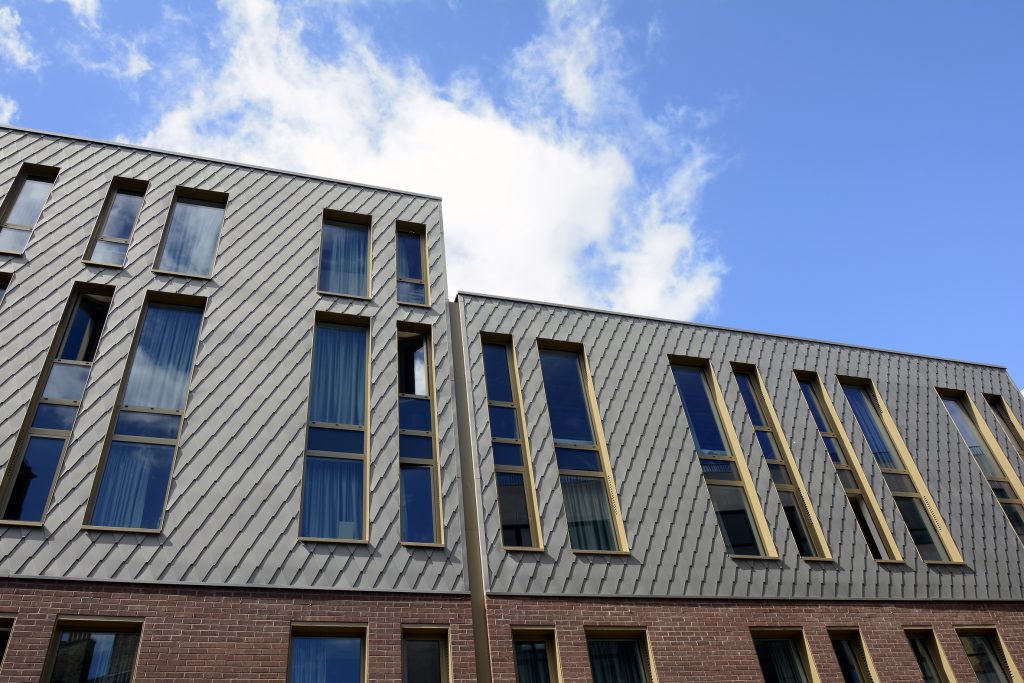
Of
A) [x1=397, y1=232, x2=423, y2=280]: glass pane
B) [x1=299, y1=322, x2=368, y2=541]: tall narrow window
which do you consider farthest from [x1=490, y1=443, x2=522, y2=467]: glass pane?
[x1=397, y1=232, x2=423, y2=280]: glass pane

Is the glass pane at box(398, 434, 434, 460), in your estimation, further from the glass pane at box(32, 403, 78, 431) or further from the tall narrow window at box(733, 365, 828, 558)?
the tall narrow window at box(733, 365, 828, 558)

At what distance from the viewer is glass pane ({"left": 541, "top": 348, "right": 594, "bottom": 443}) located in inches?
595

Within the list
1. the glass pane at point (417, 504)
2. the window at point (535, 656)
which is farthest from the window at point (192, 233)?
the window at point (535, 656)

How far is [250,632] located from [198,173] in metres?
10.5

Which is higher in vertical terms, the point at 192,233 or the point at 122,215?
the point at 122,215

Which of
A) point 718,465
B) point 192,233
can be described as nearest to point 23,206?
point 192,233

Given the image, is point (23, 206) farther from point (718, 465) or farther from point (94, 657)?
point (718, 465)

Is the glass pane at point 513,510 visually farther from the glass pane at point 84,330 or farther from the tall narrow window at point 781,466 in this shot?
the glass pane at point 84,330

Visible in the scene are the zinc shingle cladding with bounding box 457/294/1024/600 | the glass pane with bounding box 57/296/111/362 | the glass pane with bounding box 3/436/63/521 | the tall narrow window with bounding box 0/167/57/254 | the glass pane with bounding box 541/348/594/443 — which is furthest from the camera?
the glass pane with bounding box 541/348/594/443

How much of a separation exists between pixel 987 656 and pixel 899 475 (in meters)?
4.17

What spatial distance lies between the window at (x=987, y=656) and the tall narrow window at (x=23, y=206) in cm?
2064

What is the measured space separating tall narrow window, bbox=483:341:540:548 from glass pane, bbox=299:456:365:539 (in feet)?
8.72

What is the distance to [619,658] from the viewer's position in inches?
492

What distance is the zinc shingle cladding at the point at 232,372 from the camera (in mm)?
11133
